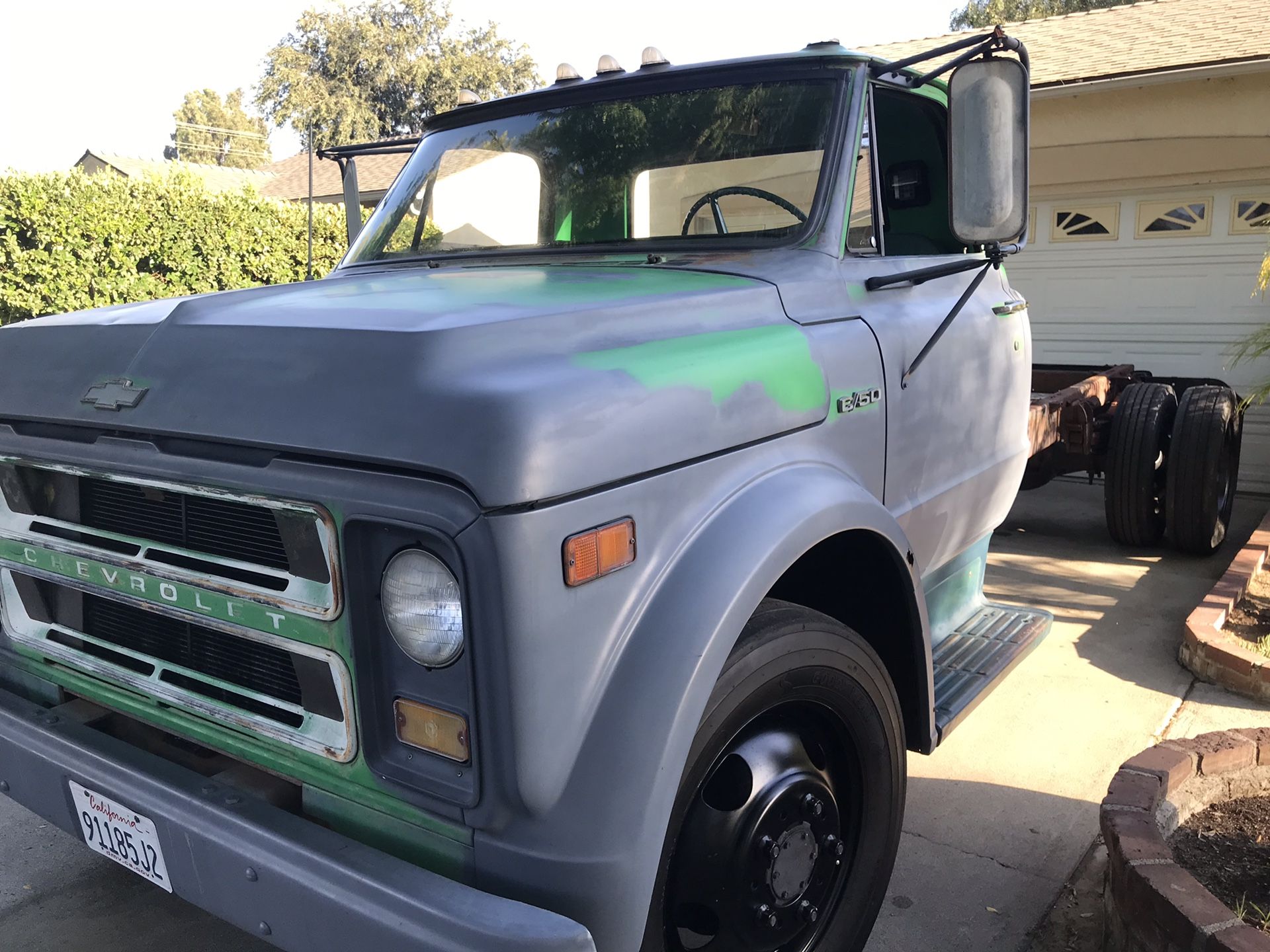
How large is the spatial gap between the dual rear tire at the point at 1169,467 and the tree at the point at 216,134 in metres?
72.5

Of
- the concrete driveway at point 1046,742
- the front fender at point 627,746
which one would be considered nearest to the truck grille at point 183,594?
the front fender at point 627,746

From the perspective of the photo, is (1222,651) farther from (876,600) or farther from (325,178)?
(325,178)

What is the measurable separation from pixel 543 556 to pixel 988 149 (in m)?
1.67

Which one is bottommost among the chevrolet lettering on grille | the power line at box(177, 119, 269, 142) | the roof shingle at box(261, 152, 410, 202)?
the chevrolet lettering on grille

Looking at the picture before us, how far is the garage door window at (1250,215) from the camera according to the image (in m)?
7.94

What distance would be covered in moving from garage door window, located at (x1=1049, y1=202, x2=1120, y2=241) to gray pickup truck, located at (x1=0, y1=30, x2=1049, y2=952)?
6.51 meters

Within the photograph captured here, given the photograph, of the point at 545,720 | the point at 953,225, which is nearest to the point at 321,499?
the point at 545,720

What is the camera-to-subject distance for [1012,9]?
41938mm

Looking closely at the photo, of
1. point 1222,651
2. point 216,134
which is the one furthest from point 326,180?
point 216,134

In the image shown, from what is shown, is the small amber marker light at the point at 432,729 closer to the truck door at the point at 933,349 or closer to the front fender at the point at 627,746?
the front fender at the point at 627,746

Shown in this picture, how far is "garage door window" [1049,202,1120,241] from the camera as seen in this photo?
28.5ft

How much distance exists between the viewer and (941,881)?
9.87 ft

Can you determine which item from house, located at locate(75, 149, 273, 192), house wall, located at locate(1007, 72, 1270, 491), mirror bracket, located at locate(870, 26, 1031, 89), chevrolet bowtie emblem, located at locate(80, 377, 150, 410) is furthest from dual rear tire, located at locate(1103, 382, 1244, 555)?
house, located at locate(75, 149, 273, 192)

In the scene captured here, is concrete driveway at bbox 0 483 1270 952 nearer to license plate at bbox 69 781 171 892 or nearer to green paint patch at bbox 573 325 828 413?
license plate at bbox 69 781 171 892
